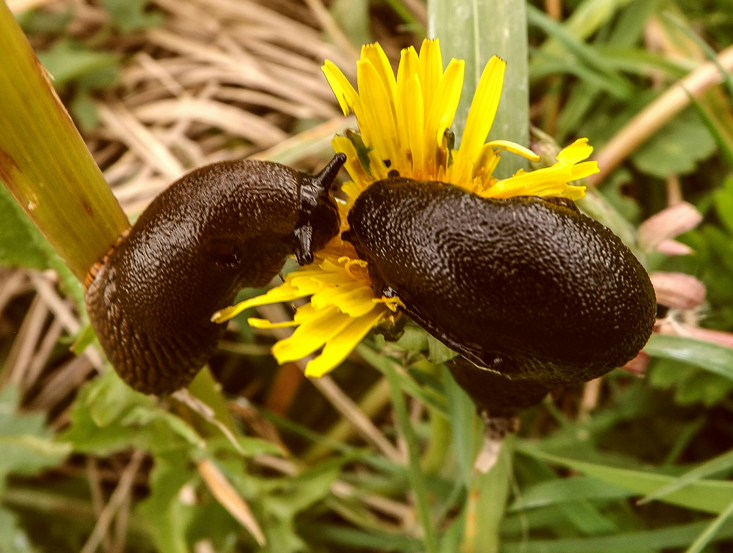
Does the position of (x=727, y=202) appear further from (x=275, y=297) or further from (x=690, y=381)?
(x=275, y=297)

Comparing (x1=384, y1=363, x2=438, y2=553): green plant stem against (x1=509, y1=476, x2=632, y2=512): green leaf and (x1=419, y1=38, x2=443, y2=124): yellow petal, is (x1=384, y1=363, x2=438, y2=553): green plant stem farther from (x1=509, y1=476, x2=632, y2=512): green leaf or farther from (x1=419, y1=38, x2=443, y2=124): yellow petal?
(x1=419, y1=38, x2=443, y2=124): yellow petal

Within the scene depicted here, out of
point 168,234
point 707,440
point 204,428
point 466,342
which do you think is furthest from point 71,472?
point 707,440

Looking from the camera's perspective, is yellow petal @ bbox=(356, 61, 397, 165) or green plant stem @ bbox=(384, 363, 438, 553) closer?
yellow petal @ bbox=(356, 61, 397, 165)

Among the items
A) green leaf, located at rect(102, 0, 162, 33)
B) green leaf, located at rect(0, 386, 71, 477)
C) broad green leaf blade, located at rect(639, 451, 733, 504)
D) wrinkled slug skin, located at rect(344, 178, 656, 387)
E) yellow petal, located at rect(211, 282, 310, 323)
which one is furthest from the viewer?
green leaf, located at rect(102, 0, 162, 33)

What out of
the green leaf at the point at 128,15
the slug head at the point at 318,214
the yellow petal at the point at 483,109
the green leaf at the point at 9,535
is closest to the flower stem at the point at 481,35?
the yellow petal at the point at 483,109

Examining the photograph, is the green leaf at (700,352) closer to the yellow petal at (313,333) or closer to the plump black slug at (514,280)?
the plump black slug at (514,280)

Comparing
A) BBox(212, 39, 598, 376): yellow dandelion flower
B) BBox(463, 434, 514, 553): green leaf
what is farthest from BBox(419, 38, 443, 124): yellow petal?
BBox(463, 434, 514, 553): green leaf

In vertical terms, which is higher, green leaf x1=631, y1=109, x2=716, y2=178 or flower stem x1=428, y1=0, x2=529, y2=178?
flower stem x1=428, y1=0, x2=529, y2=178
